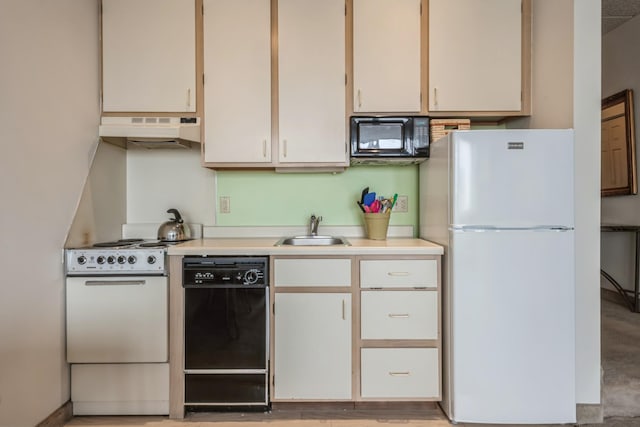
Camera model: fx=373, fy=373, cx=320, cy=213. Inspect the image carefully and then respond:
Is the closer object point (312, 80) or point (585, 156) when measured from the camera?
point (585, 156)

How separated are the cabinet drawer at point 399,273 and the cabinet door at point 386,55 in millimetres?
945

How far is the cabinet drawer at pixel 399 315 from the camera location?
199 centimetres

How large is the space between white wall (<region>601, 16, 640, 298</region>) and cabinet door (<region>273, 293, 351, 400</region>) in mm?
3197

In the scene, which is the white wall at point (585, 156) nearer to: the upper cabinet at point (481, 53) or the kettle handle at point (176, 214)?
the upper cabinet at point (481, 53)

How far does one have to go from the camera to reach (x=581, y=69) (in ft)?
6.18

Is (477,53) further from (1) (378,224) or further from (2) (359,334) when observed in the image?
(2) (359,334)

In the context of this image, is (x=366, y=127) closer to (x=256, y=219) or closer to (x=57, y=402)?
(x=256, y=219)

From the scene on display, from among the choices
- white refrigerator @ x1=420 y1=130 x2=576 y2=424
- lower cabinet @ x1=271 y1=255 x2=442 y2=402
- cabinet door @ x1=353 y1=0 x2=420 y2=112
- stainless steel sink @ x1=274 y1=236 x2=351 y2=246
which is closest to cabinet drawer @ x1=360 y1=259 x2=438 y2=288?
lower cabinet @ x1=271 y1=255 x2=442 y2=402

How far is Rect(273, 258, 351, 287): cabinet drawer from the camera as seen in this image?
2002 millimetres

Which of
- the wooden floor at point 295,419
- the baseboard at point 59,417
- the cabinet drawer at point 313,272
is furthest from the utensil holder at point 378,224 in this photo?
the baseboard at point 59,417

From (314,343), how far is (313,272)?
0.38 metres

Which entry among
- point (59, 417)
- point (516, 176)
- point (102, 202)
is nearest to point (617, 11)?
point (516, 176)

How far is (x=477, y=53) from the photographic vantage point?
7.45ft

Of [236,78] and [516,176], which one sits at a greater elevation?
[236,78]
